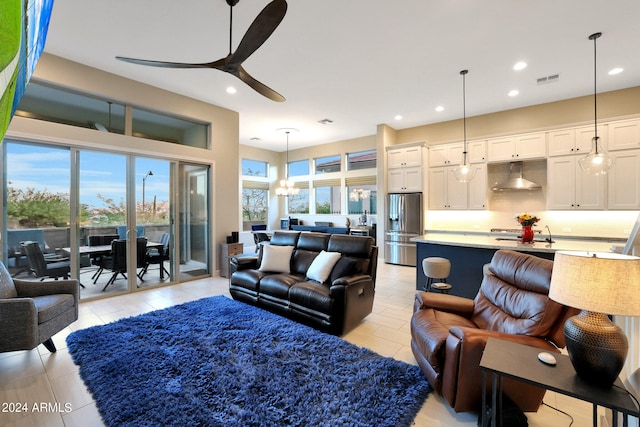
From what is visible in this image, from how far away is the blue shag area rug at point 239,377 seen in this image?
6.15ft

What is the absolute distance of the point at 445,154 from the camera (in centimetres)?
639

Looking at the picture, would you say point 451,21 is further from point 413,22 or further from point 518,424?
point 518,424

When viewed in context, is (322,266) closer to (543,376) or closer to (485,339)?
(485,339)

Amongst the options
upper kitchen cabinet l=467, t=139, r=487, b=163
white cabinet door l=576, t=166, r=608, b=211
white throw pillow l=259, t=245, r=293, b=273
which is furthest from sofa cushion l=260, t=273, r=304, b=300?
white cabinet door l=576, t=166, r=608, b=211

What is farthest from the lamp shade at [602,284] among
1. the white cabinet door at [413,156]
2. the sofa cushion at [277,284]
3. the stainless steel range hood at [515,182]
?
the white cabinet door at [413,156]

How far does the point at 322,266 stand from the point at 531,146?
4.87 m

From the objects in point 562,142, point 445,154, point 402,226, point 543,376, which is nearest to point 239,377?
point 543,376

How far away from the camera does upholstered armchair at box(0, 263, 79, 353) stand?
2.34m

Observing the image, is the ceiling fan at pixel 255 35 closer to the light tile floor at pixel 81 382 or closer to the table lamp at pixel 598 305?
the table lamp at pixel 598 305

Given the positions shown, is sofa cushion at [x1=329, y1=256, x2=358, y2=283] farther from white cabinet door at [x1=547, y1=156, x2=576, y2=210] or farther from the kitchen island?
white cabinet door at [x1=547, y1=156, x2=576, y2=210]

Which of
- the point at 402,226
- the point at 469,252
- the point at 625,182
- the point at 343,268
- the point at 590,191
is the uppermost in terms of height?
the point at 625,182

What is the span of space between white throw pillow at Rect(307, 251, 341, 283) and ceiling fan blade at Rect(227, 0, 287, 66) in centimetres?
235

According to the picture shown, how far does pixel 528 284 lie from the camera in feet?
7.13

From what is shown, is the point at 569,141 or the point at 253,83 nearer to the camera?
the point at 253,83
